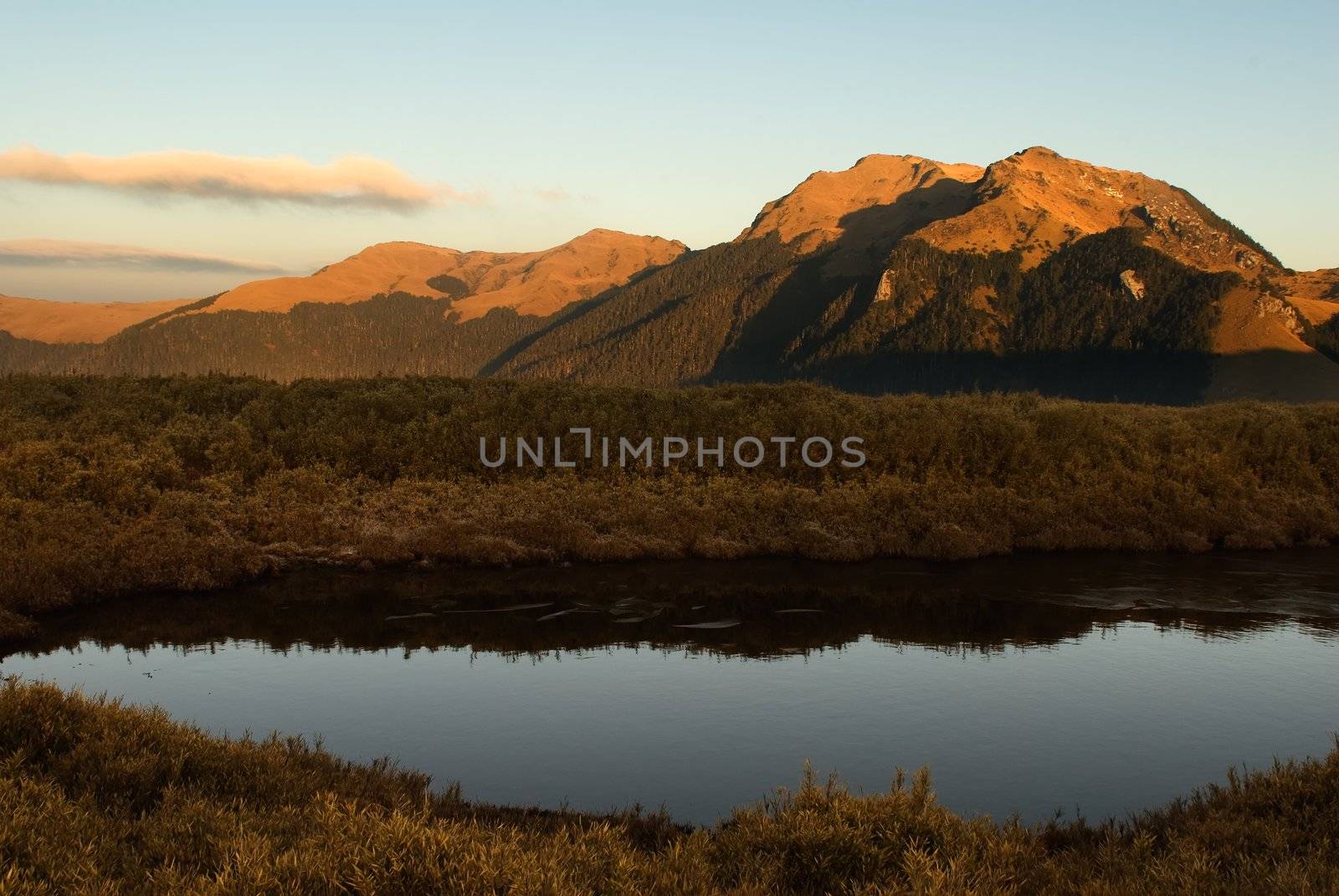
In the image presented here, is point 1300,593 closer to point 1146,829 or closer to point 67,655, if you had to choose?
point 1146,829

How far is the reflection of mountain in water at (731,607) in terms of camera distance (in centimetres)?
2103

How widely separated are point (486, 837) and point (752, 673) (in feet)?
33.2

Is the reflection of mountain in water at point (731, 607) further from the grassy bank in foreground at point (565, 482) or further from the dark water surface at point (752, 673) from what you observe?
the grassy bank in foreground at point (565, 482)

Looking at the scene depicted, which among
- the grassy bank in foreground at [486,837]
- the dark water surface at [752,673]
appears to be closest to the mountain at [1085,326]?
the dark water surface at [752,673]

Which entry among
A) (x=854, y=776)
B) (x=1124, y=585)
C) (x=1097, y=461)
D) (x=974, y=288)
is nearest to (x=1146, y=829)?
(x=854, y=776)

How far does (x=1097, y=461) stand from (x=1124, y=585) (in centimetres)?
1049

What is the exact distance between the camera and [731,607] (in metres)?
23.9

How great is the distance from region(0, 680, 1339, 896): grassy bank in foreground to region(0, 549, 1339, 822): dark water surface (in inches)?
84.6

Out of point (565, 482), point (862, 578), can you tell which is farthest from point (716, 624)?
point (565, 482)

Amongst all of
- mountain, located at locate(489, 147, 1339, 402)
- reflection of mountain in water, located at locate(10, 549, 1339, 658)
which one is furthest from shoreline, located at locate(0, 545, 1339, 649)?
mountain, located at locate(489, 147, 1339, 402)

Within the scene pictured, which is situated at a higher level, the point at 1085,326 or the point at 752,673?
the point at 1085,326

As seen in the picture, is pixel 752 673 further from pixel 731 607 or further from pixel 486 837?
pixel 486 837

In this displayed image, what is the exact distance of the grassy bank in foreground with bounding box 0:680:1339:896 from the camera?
7.62 metres

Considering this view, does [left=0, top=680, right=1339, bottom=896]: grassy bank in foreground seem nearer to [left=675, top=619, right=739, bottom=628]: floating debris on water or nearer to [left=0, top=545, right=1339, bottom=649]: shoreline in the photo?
[left=675, top=619, right=739, bottom=628]: floating debris on water
